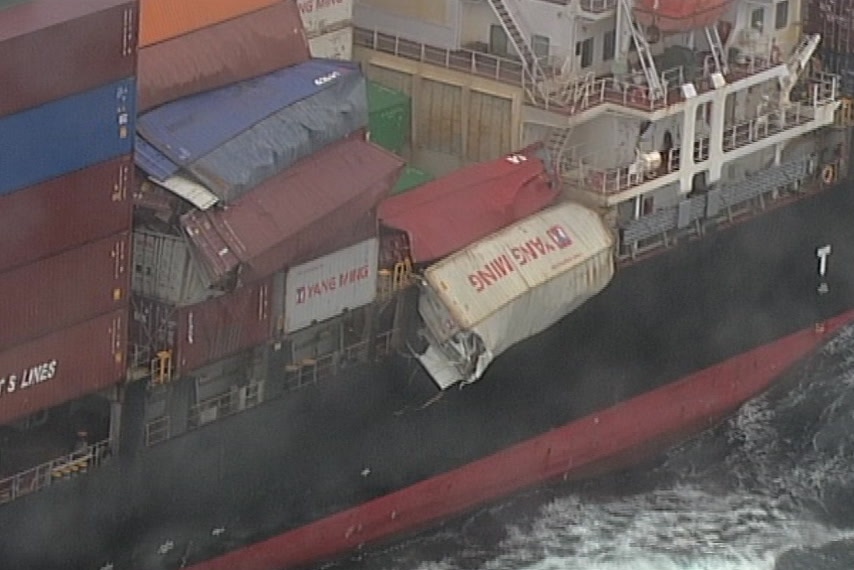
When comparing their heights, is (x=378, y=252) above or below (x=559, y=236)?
above

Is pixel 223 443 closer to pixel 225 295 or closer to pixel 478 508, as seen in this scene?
pixel 225 295

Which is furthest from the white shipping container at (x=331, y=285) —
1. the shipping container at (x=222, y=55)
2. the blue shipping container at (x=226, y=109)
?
the shipping container at (x=222, y=55)

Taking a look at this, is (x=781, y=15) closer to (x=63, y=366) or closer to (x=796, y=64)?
(x=796, y=64)

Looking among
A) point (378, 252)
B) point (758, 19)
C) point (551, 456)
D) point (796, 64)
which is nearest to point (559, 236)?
point (378, 252)

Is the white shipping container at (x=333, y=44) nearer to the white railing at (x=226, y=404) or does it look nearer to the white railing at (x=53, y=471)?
A: the white railing at (x=226, y=404)

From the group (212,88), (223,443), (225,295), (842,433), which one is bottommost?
(842,433)

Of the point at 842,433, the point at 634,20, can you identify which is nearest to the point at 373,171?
the point at 634,20
